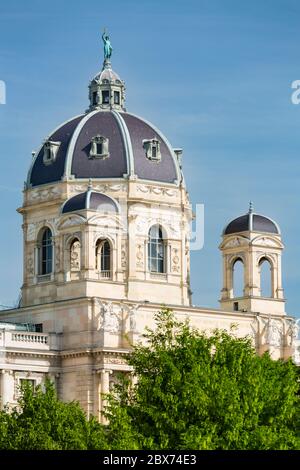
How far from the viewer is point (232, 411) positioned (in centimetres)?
9662

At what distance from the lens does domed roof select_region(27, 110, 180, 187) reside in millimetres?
136375

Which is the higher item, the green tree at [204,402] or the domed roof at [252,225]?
the domed roof at [252,225]

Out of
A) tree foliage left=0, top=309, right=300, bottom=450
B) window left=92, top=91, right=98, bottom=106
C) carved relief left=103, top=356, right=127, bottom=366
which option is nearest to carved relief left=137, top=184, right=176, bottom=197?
window left=92, top=91, right=98, bottom=106

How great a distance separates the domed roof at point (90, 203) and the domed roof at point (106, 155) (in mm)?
7278

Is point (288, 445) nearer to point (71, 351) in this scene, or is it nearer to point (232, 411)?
point (232, 411)

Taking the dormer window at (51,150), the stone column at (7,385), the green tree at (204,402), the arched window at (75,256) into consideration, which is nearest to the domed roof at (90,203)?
the arched window at (75,256)

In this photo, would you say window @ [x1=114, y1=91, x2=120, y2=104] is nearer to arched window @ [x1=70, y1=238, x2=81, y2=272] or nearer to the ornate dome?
the ornate dome

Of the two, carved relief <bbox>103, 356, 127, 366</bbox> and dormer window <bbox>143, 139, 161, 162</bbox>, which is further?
dormer window <bbox>143, 139, 161, 162</bbox>

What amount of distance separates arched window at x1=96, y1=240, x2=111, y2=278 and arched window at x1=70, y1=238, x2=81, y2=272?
1.38 metres

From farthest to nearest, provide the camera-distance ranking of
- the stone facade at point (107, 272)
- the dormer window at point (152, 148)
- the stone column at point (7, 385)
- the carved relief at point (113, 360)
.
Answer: the dormer window at point (152, 148), the stone facade at point (107, 272), the carved relief at point (113, 360), the stone column at point (7, 385)

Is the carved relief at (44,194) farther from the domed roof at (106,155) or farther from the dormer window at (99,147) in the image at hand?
the dormer window at (99,147)

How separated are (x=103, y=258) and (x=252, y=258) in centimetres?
1110

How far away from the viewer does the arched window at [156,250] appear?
448 feet

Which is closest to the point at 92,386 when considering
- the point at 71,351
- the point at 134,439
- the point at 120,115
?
the point at 71,351
